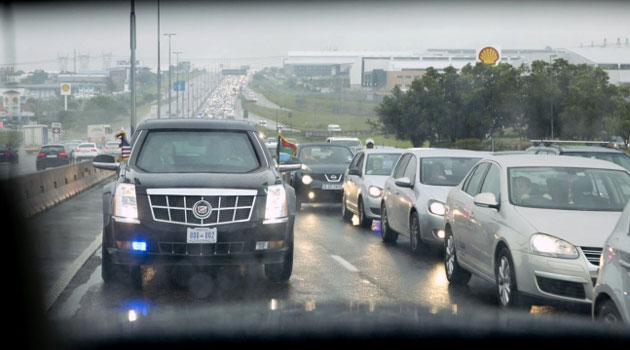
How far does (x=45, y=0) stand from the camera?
28.5 m

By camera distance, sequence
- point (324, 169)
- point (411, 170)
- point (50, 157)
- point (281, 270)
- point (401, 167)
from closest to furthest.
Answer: point (281, 270), point (411, 170), point (401, 167), point (324, 169), point (50, 157)

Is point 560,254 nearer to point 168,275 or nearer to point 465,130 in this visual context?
point 168,275

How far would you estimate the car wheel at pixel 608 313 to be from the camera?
616 centimetres

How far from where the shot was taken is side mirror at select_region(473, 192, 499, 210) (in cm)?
938

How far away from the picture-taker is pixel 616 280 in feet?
20.3

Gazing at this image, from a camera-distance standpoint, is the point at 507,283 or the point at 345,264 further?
the point at 345,264

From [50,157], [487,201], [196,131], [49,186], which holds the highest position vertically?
[196,131]

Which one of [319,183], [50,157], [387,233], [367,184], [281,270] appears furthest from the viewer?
[50,157]

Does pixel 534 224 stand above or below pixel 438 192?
above

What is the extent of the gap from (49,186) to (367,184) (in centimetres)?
946

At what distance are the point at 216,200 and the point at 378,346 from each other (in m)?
6.51

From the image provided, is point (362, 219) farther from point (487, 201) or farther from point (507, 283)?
point (507, 283)

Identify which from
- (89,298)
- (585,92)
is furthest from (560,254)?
(585,92)

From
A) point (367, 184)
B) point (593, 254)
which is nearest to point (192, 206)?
point (593, 254)
